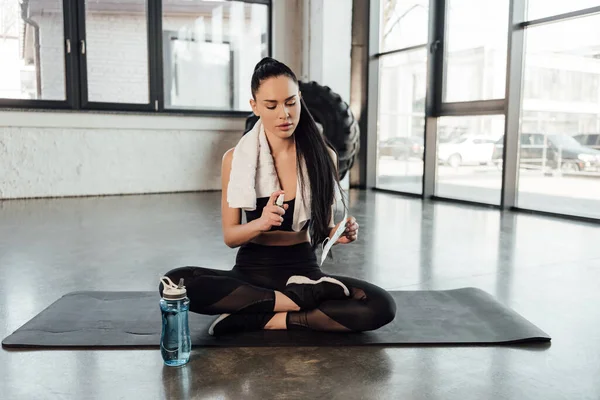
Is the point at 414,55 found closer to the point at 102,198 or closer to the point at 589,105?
the point at 589,105

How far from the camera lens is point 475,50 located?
203 inches

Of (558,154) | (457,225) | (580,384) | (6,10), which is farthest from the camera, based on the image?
(6,10)

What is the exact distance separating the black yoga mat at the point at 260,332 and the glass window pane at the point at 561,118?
277 cm

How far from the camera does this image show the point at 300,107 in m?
1.77

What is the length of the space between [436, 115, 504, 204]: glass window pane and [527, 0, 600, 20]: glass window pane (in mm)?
887

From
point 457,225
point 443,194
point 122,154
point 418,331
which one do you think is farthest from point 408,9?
point 418,331

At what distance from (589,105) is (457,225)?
144 centimetres

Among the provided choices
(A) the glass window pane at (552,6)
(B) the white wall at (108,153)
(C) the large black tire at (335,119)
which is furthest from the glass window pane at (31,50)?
(A) the glass window pane at (552,6)

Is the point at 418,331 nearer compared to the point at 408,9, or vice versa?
the point at 418,331

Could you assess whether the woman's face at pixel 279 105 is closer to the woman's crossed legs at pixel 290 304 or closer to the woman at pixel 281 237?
the woman at pixel 281 237

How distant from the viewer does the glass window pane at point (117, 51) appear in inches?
217

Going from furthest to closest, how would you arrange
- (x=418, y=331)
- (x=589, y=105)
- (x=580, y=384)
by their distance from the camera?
(x=589, y=105), (x=418, y=331), (x=580, y=384)

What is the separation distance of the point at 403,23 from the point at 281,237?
483 centimetres

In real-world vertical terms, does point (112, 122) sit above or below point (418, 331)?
above
